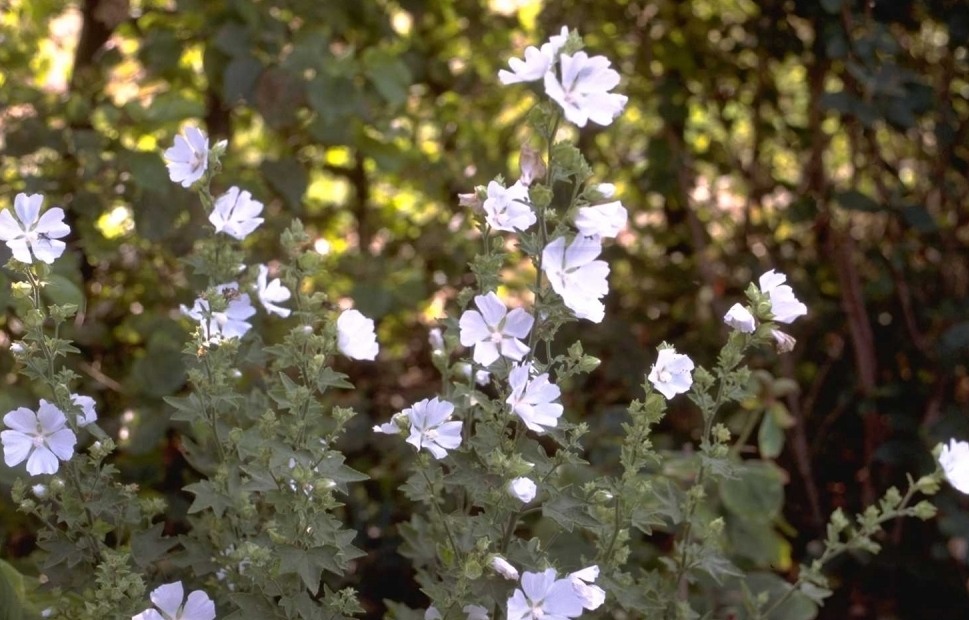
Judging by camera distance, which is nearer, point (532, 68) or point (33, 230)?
point (532, 68)

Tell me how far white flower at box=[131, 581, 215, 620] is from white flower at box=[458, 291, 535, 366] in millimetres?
434

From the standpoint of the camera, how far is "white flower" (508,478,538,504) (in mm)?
1138

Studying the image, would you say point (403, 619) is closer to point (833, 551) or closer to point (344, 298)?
point (833, 551)

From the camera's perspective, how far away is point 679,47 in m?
2.52

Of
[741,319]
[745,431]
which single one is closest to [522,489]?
[741,319]

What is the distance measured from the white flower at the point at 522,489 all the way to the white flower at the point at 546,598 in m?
0.08

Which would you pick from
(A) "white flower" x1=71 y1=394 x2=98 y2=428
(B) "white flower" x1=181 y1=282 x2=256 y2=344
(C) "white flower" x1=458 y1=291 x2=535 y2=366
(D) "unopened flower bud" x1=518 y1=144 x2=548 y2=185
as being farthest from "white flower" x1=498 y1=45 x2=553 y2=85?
(A) "white flower" x1=71 y1=394 x2=98 y2=428

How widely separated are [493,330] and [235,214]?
42 centimetres

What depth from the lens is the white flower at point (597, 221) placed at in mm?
1161

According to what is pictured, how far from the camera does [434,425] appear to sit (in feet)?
4.01

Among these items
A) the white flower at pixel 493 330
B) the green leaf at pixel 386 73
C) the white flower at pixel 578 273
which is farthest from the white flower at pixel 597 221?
the green leaf at pixel 386 73

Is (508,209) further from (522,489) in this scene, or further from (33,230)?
(33,230)

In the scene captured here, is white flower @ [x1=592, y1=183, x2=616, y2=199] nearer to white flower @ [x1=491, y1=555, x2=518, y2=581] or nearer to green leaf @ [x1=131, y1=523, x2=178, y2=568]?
white flower @ [x1=491, y1=555, x2=518, y2=581]

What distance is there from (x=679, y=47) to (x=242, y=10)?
1.00 meters
